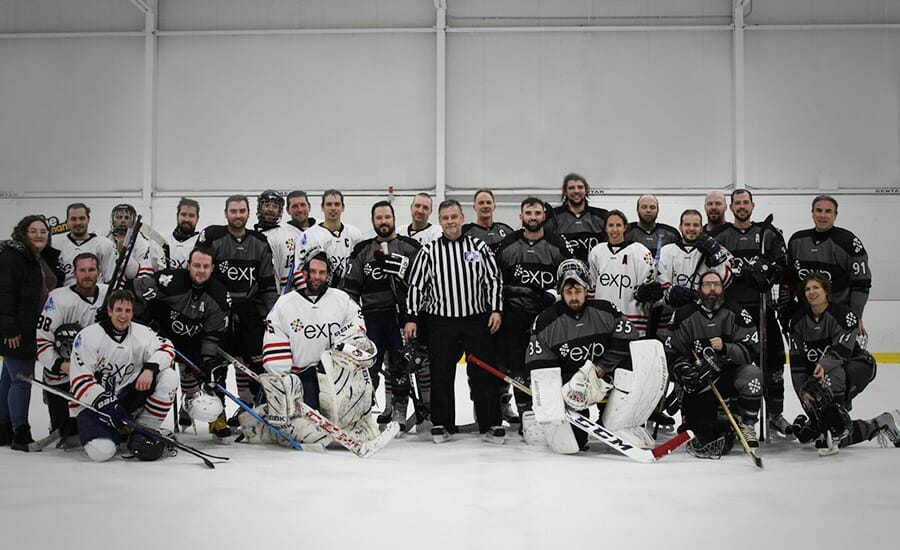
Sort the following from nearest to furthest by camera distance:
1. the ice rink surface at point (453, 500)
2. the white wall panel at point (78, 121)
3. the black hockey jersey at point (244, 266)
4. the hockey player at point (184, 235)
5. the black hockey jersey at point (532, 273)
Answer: the ice rink surface at point (453, 500) < the black hockey jersey at point (532, 273) < the black hockey jersey at point (244, 266) < the hockey player at point (184, 235) < the white wall panel at point (78, 121)

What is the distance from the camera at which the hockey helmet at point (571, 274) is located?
479 centimetres

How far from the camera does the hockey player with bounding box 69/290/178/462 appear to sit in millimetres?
4301

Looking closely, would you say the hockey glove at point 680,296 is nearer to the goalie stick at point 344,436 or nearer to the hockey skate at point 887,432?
the hockey skate at point 887,432

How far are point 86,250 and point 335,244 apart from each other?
1.62 m

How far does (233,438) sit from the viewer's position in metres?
5.08

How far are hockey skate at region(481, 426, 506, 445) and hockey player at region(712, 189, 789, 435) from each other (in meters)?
1.57

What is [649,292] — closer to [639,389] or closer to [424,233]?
[639,389]

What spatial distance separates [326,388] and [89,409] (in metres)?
1.23

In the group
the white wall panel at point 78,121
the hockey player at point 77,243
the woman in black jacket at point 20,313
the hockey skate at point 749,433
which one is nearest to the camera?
the hockey skate at point 749,433

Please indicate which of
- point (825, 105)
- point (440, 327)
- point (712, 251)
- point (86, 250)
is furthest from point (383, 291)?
point (825, 105)

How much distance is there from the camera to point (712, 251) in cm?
→ 512

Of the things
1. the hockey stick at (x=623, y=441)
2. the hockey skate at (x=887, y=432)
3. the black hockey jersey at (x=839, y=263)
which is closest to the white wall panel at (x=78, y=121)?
the hockey stick at (x=623, y=441)

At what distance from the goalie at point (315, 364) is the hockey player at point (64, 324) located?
101 centimetres

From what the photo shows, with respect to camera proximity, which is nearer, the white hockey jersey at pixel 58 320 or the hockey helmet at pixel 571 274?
the white hockey jersey at pixel 58 320
